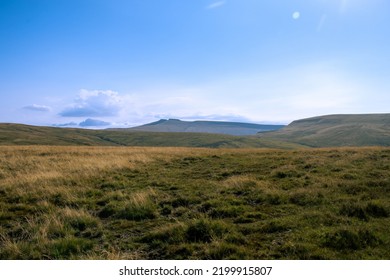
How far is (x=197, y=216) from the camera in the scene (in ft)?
30.4

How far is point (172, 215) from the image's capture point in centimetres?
970

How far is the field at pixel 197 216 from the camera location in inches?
265

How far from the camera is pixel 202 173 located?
1792cm

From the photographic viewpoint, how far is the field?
6738 mm

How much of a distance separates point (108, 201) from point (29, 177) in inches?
249

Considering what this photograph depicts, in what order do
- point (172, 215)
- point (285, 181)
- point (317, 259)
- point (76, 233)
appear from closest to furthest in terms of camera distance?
point (317, 259) → point (76, 233) → point (172, 215) → point (285, 181)

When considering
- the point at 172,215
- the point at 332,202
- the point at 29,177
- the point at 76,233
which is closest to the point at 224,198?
the point at 172,215

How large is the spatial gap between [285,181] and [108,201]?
914cm
